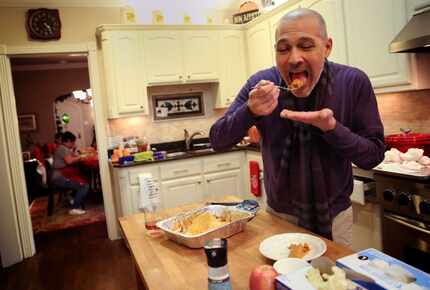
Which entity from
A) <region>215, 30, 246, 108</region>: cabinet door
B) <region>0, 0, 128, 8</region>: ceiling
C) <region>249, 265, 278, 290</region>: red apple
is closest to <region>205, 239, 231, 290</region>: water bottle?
<region>249, 265, 278, 290</region>: red apple

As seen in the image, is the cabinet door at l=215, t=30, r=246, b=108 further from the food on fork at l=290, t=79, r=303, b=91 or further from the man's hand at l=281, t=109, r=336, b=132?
the man's hand at l=281, t=109, r=336, b=132

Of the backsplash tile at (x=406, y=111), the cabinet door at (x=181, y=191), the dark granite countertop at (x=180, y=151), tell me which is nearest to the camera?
the backsplash tile at (x=406, y=111)

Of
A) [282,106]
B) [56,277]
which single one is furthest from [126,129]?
[282,106]

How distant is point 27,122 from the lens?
7.81m

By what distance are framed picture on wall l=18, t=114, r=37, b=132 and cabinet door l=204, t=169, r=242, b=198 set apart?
218 inches

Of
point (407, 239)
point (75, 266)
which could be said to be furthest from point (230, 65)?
point (407, 239)

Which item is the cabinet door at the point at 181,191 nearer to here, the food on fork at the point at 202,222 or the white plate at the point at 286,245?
the food on fork at the point at 202,222

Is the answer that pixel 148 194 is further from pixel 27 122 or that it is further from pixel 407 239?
pixel 27 122

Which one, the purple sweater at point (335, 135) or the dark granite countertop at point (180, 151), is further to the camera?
the dark granite countertop at point (180, 151)

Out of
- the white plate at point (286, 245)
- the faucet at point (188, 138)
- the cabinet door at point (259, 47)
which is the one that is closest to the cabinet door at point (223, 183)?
the faucet at point (188, 138)

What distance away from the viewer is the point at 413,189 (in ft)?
6.59

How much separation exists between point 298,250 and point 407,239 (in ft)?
4.58

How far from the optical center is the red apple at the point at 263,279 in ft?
2.61

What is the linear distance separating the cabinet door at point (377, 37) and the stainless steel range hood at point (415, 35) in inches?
5.9
